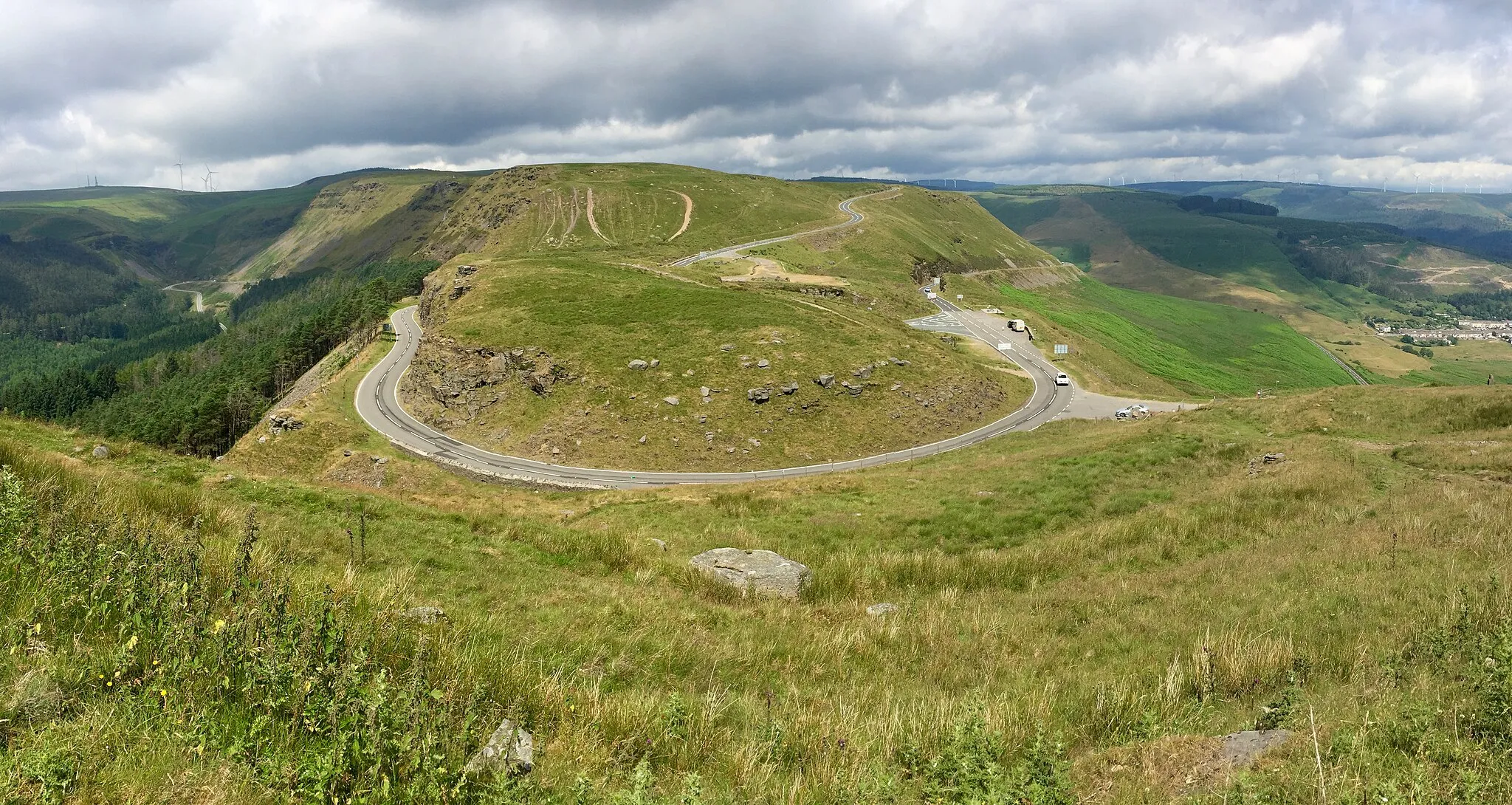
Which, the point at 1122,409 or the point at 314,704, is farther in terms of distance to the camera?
the point at 1122,409

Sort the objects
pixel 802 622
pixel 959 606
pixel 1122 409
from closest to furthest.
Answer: pixel 802 622 < pixel 959 606 < pixel 1122 409

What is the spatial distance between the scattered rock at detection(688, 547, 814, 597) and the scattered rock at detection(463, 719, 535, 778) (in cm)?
728

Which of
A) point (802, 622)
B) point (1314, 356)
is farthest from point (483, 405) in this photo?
point (1314, 356)

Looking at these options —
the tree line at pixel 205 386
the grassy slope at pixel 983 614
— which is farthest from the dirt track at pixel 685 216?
the grassy slope at pixel 983 614

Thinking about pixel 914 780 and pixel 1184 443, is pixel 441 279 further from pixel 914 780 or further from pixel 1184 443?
pixel 914 780

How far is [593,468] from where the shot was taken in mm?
58250

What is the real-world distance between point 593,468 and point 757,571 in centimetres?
4720

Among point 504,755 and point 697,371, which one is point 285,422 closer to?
point 697,371

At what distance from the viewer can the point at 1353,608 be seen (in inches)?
363

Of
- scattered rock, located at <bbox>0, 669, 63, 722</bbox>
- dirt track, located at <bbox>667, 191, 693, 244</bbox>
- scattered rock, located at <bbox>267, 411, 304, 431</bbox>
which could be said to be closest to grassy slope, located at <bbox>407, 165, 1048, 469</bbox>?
scattered rock, located at <bbox>267, 411, 304, 431</bbox>

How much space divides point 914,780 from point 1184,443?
28.3 metres

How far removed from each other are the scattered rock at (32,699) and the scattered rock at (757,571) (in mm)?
9199

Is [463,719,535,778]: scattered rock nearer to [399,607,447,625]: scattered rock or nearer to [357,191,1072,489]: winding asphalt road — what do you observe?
[399,607,447,625]: scattered rock

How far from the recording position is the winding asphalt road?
55.3 meters
